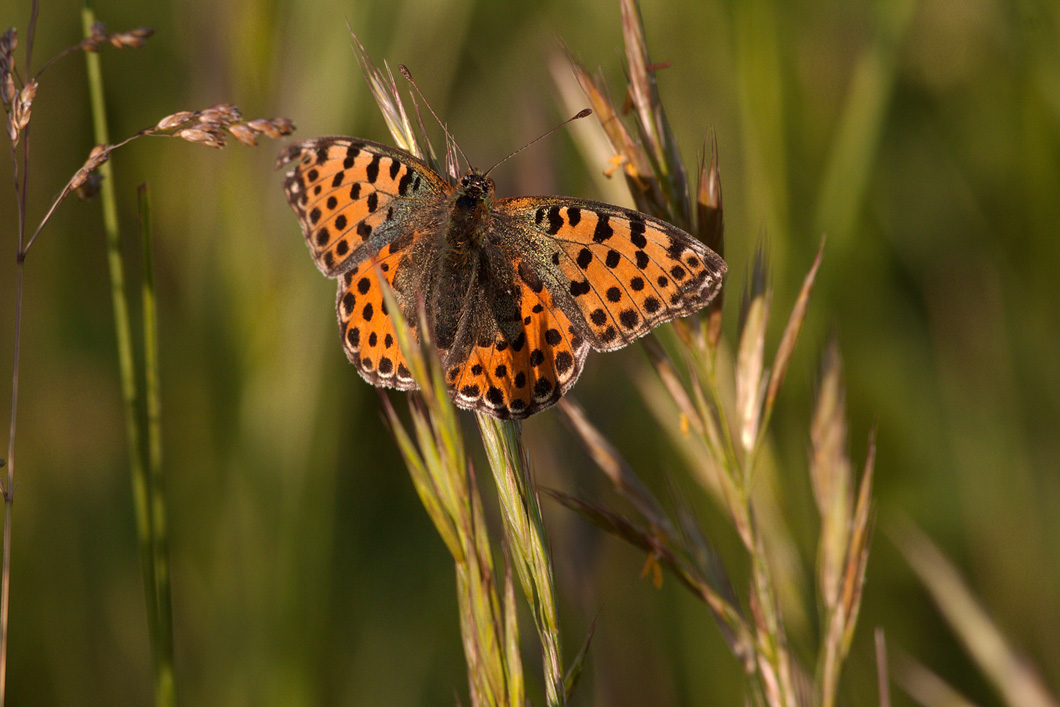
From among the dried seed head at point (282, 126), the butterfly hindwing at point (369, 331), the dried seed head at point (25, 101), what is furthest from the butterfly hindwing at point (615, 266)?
the dried seed head at point (25, 101)

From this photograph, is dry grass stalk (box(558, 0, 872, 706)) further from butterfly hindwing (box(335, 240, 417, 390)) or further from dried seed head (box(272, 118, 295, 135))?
dried seed head (box(272, 118, 295, 135))

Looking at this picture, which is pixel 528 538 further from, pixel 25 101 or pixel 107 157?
pixel 25 101

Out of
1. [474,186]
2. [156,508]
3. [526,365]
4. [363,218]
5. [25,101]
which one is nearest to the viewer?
[25,101]

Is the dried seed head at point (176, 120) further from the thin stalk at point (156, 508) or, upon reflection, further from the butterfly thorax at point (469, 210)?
the butterfly thorax at point (469, 210)

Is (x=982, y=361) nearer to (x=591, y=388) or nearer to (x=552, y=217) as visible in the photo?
(x=591, y=388)

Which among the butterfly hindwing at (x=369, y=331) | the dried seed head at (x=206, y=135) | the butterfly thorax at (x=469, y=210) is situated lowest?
the butterfly hindwing at (x=369, y=331)

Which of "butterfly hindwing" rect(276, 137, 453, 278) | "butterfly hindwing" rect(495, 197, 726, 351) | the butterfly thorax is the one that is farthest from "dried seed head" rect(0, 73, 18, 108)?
"butterfly hindwing" rect(495, 197, 726, 351)

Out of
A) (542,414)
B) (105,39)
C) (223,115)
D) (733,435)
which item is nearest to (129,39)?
(105,39)

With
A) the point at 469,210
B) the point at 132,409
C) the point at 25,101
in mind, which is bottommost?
the point at 132,409
